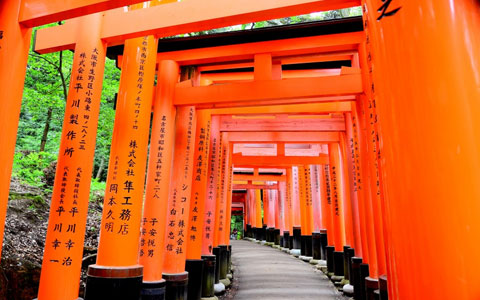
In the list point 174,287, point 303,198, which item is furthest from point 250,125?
point 303,198

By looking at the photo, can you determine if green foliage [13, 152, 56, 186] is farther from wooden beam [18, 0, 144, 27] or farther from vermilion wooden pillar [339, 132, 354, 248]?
vermilion wooden pillar [339, 132, 354, 248]

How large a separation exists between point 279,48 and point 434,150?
4.84 m

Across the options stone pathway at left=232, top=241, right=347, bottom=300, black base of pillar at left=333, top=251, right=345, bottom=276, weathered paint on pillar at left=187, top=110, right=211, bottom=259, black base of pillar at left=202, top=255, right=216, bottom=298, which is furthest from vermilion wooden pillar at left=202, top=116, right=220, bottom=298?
black base of pillar at left=333, top=251, right=345, bottom=276

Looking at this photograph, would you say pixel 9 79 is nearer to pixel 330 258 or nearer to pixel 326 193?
pixel 326 193

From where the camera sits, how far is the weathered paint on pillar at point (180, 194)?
566 cm

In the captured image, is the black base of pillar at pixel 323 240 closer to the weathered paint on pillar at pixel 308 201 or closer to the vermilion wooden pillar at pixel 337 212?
the weathered paint on pillar at pixel 308 201

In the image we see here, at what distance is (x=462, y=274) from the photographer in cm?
83

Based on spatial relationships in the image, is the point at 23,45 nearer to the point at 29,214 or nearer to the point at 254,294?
the point at 29,214

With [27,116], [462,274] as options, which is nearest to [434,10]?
[462,274]

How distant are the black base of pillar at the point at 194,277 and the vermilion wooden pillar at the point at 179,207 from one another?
2.15 feet

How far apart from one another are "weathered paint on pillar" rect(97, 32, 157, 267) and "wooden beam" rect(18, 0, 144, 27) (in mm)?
1488

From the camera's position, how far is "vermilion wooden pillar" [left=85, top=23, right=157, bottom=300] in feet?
13.3

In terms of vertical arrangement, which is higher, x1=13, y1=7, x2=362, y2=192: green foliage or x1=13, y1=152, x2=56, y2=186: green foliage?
x1=13, y1=7, x2=362, y2=192: green foliage

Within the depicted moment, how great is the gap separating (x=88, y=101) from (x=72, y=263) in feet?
6.43
